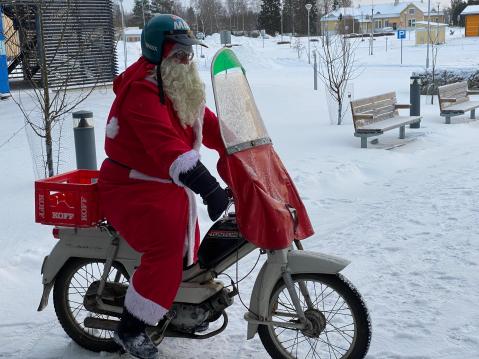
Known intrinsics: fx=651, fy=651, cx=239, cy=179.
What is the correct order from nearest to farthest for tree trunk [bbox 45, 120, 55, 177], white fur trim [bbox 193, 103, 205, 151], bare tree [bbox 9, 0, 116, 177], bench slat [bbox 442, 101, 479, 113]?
white fur trim [bbox 193, 103, 205, 151]
tree trunk [bbox 45, 120, 55, 177]
bare tree [bbox 9, 0, 116, 177]
bench slat [bbox 442, 101, 479, 113]

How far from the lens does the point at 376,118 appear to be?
429 inches

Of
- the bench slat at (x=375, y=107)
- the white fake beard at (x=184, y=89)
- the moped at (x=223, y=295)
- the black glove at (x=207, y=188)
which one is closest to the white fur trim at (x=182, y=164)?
the black glove at (x=207, y=188)

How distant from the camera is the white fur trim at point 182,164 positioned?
2.90 meters

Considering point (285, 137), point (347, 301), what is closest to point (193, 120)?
point (347, 301)

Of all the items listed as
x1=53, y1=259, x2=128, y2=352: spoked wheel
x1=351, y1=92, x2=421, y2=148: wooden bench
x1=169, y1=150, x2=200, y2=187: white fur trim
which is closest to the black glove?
x1=169, y1=150, x2=200, y2=187: white fur trim

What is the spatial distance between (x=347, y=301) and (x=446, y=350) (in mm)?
779

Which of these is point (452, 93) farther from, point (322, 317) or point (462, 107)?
point (322, 317)

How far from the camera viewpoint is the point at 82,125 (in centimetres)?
623

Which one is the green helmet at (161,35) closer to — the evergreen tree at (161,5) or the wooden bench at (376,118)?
the wooden bench at (376,118)

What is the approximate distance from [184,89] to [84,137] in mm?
3223

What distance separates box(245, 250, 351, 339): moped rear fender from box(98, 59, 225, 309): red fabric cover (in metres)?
0.42

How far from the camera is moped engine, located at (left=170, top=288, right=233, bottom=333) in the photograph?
11.2ft

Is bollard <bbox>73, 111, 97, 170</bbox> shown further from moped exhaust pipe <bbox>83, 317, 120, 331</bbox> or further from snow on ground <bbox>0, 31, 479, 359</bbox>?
moped exhaust pipe <bbox>83, 317, 120, 331</bbox>

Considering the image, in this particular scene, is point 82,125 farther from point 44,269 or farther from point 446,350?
point 446,350
